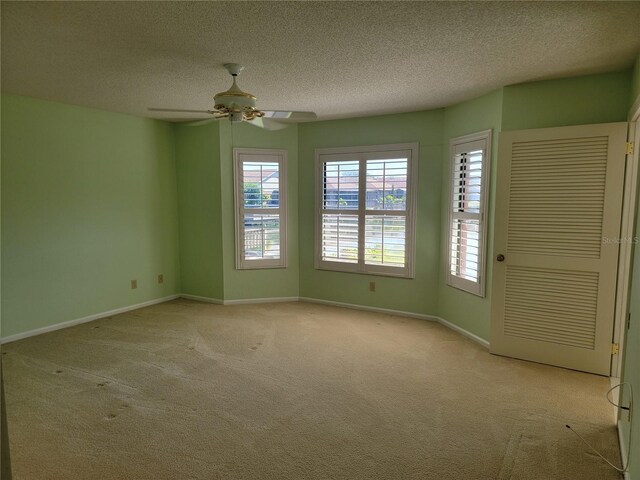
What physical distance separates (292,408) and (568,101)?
3.30 meters

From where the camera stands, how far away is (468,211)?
416cm

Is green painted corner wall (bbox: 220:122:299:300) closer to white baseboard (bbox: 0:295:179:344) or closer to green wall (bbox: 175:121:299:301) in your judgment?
green wall (bbox: 175:121:299:301)

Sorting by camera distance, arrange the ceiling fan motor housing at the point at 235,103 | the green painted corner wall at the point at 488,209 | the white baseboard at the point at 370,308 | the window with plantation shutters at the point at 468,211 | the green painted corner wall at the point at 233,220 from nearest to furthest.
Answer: the ceiling fan motor housing at the point at 235,103
the green painted corner wall at the point at 488,209
the window with plantation shutters at the point at 468,211
the white baseboard at the point at 370,308
the green painted corner wall at the point at 233,220

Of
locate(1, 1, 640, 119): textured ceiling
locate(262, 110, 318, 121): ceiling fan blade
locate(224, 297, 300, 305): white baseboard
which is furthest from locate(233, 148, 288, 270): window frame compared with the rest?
locate(262, 110, 318, 121): ceiling fan blade

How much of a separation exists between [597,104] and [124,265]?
524cm

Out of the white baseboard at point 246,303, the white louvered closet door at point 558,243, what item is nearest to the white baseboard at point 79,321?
the white baseboard at point 246,303

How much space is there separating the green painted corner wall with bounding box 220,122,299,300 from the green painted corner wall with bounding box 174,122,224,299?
0.30 feet

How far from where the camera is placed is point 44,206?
13.9 ft

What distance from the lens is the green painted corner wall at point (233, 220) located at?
17.3 ft

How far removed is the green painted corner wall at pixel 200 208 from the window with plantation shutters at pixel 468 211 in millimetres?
2910

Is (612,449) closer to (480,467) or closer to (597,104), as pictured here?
(480,467)

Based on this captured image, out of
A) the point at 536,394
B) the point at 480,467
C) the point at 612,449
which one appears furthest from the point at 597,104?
the point at 480,467

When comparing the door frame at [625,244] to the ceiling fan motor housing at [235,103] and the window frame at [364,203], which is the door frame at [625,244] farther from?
the ceiling fan motor housing at [235,103]

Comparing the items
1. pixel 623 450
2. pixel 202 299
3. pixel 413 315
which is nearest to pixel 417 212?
pixel 413 315
